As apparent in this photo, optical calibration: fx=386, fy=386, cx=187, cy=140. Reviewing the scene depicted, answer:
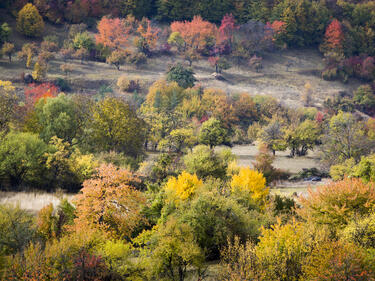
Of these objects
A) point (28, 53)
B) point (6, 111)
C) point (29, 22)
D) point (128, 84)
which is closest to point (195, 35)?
point (128, 84)

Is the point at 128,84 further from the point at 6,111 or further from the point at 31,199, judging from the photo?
the point at 31,199

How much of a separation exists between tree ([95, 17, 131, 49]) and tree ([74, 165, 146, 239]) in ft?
243

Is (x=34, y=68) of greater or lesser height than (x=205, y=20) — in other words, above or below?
below

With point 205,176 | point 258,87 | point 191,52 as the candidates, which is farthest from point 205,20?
point 205,176

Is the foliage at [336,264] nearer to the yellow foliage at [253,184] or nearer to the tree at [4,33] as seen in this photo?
the yellow foliage at [253,184]

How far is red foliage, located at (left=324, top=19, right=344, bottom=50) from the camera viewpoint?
11431cm

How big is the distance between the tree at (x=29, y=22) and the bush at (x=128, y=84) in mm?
26971

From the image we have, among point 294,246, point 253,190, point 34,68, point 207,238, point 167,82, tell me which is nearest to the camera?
point 294,246

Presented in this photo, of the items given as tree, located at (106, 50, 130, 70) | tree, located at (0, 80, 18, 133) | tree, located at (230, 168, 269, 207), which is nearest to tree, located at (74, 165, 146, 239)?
tree, located at (230, 168, 269, 207)

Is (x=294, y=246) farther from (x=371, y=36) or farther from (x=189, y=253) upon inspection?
(x=371, y=36)

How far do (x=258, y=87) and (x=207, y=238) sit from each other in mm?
72616

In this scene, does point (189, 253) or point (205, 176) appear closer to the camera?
point (189, 253)

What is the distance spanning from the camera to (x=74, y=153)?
46156mm

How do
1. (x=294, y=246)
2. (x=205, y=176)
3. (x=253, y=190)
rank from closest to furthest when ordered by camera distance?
(x=294, y=246)
(x=253, y=190)
(x=205, y=176)
